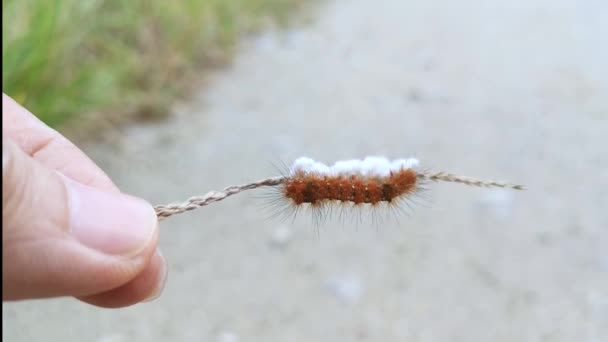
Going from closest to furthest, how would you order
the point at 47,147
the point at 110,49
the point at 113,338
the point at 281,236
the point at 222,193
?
the point at 222,193 → the point at 47,147 → the point at 113,338 → the point at 281,236 → the point at 110,49

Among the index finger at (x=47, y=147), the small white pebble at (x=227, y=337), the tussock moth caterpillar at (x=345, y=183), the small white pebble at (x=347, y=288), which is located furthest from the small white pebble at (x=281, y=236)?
the tussock moth caterpillar at (x=345, y=183)

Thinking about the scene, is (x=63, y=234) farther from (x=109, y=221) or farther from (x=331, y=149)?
(x=331, y=149)

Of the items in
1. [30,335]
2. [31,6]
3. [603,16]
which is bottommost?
[30,335]

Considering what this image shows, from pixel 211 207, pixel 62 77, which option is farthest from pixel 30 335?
pixel 62 77

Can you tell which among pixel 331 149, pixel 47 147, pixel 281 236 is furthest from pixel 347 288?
pixel 47 147

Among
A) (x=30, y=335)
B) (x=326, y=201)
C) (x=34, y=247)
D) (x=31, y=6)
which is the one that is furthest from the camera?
(x=31, y=6)

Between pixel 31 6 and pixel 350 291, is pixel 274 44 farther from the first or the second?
pixel 350 291

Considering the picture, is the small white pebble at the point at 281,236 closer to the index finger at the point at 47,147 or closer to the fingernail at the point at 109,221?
the index finger at the point at 47,147
